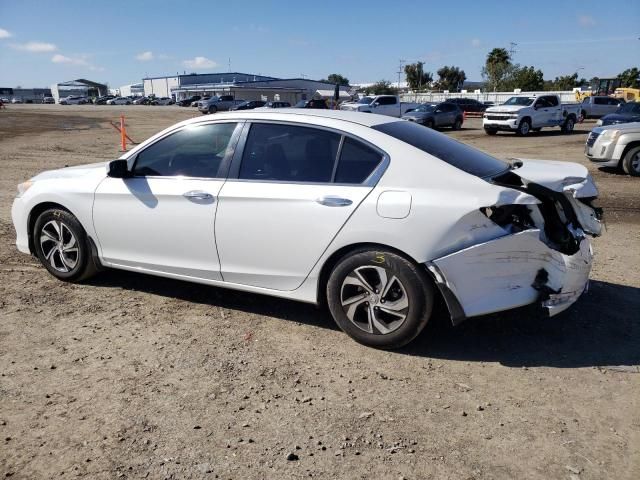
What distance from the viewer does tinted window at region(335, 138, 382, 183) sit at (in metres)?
3.66

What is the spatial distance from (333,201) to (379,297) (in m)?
0.73

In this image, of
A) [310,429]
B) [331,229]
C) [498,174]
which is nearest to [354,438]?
[310,429]

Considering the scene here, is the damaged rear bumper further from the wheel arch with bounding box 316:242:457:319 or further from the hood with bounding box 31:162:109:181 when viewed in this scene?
the hood with bounding box 31:162:109:181

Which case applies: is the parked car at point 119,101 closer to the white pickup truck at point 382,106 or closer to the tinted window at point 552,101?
the white pickup truck at point 382,106

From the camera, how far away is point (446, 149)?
3.90 m

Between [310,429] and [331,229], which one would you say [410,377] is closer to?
[310,429]

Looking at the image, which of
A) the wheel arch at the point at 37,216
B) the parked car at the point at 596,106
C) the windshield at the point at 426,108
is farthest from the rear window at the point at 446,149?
the parked car at the point at 596,106

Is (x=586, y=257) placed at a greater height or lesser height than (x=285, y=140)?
lesser

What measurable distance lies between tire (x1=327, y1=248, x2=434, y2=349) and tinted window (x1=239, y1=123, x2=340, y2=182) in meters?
0.68

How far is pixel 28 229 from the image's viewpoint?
5000 millimetres

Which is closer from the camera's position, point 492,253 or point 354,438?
point 354,438

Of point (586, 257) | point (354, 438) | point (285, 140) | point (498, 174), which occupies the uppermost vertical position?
point (285, 140)

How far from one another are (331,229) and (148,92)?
484ft

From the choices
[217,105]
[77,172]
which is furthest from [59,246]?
[217,105]
